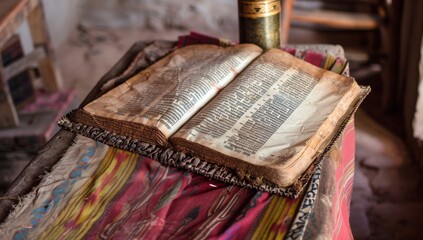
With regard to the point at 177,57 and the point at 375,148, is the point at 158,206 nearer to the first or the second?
the point at 177,57

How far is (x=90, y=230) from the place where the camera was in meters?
0.83

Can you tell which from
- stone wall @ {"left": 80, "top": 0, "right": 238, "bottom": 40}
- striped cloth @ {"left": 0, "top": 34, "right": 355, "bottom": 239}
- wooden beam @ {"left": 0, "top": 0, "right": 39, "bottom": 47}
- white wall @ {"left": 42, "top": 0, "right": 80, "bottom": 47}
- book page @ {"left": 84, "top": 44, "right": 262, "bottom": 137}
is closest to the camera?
striped cloth @ {"left": 0, "top": 34, "right": 355, "bottom": 239}

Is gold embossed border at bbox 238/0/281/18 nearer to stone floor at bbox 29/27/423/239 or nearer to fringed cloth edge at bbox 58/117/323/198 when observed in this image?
fringed cloth edge at bbox 58/117/323/198

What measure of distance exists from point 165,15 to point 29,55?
1.13 metres

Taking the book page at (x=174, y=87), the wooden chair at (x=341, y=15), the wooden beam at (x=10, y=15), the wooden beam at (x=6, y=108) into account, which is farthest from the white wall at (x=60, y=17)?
the book page at (x=174, y=87)

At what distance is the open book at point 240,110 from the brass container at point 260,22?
2.1 inches

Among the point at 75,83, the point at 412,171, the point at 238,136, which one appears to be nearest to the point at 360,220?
the point at 412,171

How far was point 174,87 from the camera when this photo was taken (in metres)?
1.07

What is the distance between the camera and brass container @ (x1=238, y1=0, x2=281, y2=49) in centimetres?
121

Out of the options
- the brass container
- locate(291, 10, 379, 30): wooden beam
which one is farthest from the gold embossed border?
locate(291, 10, 379, 30): wooden beam

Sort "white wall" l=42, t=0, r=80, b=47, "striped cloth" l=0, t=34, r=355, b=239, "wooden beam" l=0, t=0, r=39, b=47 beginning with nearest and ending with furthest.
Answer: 1. "striped cloth" l=0, t=34, r=355, b=239
2. "wooden beam" l=0, t=0, r=39, b=47
3. "white wall" l=42, t=0, r=80, b=47

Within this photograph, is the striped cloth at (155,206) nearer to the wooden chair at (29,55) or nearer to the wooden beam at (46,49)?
the wooden chair at (29,55)

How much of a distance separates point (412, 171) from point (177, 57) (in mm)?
1067

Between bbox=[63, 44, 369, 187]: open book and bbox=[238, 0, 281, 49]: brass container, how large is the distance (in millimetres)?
54
